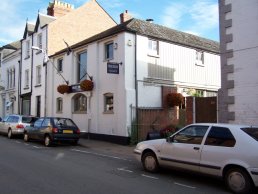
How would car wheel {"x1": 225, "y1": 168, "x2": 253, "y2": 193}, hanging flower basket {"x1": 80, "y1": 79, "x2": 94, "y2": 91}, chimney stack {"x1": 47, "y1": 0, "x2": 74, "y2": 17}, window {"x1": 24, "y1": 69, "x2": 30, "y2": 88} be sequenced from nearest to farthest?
1. car wheel {"x1": 225, "y1": 168, "x2": 253, "y2": 193}
2. hanging flower basket {"x1": 80, "y1": 79, "x2": 94, "y2": 91}
3. chimney stack {"x1": 47, "y1": 0, "x2": 74, "y2": 17}
4. window {"x1": 24, "y1": 69, "x2": 30, "y2": 88}

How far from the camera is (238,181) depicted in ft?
24.5

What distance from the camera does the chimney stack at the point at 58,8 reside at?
3131 centimetres

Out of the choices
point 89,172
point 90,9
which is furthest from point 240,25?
point 90,9

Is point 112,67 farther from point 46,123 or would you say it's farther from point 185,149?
point 185,149

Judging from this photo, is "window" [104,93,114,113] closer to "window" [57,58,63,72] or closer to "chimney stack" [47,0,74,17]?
"window" [57,58,63,72]

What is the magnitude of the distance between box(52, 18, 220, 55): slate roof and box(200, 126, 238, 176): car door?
10813mm

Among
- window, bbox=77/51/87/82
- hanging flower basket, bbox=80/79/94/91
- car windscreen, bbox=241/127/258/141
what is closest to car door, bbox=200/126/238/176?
car windscreen, bbox=241/127/258/141

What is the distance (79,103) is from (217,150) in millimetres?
15503

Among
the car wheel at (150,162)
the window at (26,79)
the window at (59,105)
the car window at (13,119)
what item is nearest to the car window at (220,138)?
the car wheel at (150,162)

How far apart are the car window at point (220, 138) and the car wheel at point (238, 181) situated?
24.0 inches

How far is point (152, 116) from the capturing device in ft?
61.6

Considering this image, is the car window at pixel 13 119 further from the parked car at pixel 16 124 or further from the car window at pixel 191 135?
the car window at pixel 191 135

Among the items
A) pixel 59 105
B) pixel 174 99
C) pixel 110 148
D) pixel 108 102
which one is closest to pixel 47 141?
pixel 110 148

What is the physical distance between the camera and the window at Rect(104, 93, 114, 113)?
19.1 metres
